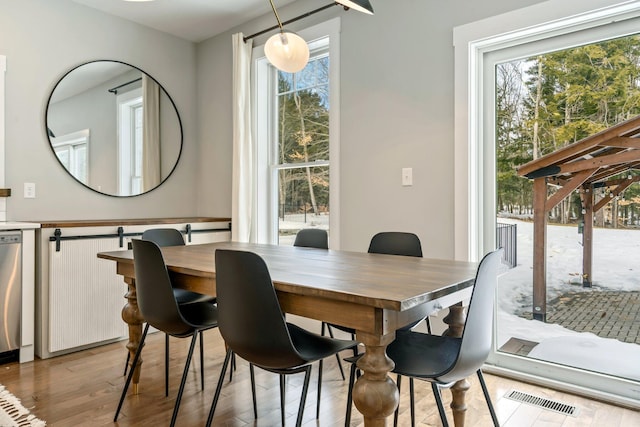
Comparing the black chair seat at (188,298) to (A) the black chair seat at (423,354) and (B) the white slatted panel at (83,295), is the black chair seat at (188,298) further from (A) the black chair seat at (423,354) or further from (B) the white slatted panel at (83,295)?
(A) the black chair seat at (423,354)

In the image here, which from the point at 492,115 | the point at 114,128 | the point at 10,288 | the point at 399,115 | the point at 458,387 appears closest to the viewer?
the point at 458,387

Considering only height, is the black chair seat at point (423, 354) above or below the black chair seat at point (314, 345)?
below

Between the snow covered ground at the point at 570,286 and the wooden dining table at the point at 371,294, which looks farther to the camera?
the snow covered ground at the point at 570,286

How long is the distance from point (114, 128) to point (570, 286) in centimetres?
373

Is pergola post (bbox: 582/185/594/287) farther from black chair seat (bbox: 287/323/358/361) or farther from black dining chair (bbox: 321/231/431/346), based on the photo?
black chair seat (bbox: 287/323/358/361)

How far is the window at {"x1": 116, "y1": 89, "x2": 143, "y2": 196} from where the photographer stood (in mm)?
3867

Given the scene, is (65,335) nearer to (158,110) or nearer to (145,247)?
(145,247)

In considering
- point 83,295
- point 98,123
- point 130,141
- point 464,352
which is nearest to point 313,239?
point 464,352

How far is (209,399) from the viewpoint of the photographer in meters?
2.33

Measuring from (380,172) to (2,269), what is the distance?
8.55ft

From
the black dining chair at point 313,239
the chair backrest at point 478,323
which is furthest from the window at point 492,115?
the chair backrest at point 478,323

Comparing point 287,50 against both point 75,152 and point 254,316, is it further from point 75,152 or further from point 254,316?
point 75,152

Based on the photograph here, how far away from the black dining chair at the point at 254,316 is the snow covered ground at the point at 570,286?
1595mm

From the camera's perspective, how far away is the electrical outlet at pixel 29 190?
3.29 m
